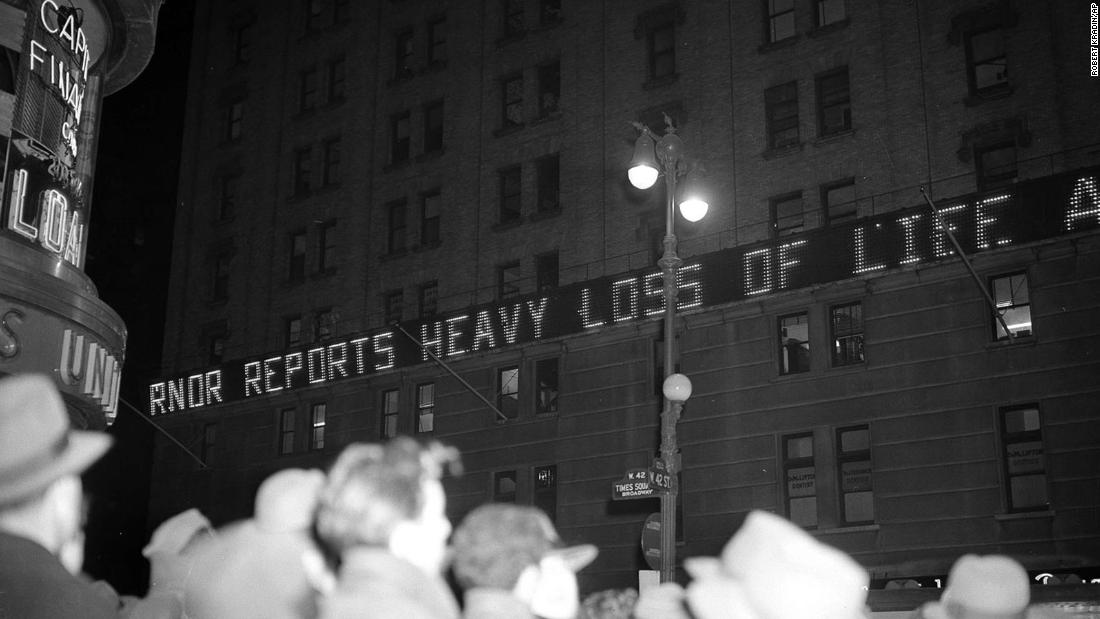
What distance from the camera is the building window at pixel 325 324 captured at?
37.2 metres

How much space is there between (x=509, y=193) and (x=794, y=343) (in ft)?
35.2

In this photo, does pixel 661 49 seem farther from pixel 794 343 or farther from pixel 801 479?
pixel 801 479

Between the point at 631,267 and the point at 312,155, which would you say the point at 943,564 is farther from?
the point at 312,155

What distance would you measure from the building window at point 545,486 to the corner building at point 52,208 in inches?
643

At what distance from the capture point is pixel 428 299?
116 ft

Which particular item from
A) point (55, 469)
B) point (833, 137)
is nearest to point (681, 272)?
point (833, 137)

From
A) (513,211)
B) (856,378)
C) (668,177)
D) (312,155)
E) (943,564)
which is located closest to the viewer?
(668,177)

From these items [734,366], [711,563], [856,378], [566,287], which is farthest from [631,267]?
[711,563]

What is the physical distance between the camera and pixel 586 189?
1257 inches

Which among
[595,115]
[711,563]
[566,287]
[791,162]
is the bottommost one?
[711,563]

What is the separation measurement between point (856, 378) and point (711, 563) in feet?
70.5

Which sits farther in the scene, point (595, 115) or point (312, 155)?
point (312, 155)

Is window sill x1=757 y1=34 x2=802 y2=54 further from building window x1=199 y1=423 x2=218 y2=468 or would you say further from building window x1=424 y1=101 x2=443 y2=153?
building window x1=199 y1=423 x2=218 y2=468

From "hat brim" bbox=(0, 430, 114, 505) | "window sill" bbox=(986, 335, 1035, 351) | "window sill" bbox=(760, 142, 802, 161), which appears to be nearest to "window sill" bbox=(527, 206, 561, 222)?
"window sill" bbox=(760, 142, 802, 161)
